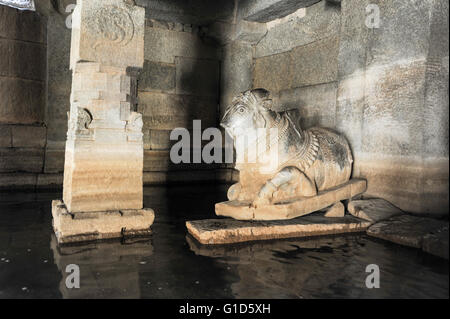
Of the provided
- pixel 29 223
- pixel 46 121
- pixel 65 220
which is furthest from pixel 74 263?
pixel 46 121

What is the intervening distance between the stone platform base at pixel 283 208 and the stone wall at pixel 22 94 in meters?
3.56

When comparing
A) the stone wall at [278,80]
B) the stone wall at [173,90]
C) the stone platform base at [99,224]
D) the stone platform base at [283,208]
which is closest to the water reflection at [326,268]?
the stone platform base at [283,208]

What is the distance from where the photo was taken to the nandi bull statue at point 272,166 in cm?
318

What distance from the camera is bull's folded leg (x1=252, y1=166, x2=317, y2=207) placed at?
3176 millimetres

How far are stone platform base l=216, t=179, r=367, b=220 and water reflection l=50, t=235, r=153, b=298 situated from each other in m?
0.77

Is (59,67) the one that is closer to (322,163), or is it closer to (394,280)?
(322,163)

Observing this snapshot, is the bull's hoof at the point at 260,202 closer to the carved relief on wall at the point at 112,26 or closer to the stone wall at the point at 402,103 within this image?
the stone wall at the point at 402,103

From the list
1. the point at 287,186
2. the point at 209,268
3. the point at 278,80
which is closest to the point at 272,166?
the point at 287,186

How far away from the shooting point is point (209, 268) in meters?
2.25

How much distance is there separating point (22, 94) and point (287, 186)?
4435 millimetres

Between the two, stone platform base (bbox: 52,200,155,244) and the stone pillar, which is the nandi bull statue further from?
the stone pillar

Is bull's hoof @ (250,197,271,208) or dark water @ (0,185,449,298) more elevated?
bull's hoof @ (250,197,271,208)

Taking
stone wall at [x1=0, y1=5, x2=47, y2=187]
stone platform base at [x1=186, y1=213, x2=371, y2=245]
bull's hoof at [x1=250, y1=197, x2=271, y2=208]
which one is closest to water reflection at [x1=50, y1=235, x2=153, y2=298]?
stone platform base at [x1=186, y1=213, x2=371, y2=245]

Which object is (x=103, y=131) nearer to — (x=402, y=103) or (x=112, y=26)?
(x=112, y=26)
